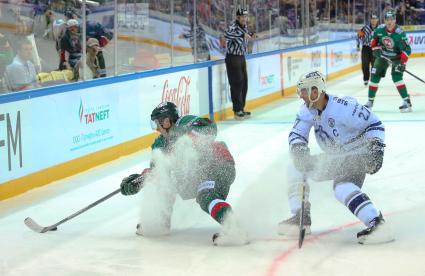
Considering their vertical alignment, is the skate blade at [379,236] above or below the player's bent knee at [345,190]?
below

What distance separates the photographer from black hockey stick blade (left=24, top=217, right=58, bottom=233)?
Answer: 14.1 feet

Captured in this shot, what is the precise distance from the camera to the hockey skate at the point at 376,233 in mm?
3682

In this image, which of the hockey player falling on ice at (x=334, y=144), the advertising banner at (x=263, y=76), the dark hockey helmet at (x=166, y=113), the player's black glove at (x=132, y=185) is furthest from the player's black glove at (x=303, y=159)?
the advertising banner at (x=263, y=76)

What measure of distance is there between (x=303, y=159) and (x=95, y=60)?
336 centimetres

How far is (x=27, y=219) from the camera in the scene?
436cm

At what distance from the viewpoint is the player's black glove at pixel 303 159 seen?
3873 millimetres

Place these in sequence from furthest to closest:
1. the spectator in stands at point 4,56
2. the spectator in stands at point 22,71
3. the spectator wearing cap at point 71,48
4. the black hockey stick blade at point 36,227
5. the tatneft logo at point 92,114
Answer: the spectator wearing cap at point 71,48 < the tatneft logo at point 92,114 < the spectator in stands at point 22,71 < the spectator in stands at point 4,56 < the black hockey stick blade at point 36,227

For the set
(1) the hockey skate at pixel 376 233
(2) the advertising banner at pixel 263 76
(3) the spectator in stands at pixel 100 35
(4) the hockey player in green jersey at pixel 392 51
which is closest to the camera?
(1) the hockey skate at pixel 376 233

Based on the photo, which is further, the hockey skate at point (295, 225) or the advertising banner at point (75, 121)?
the advertising banner at point (75, 121)

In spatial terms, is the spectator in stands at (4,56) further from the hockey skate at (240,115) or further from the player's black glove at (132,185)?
the hockey skate at (240,115)

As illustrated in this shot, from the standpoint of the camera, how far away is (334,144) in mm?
3994

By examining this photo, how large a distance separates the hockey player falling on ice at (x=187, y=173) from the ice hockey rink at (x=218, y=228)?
0.34ft

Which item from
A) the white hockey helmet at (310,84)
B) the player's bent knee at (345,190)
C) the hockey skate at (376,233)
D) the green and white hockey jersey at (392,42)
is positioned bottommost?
the hockey skate at (376,233)

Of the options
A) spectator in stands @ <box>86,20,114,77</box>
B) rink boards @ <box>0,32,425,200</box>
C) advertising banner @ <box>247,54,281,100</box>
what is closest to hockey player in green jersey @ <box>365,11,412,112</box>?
advertising banner @ <box>247,54,281,100</box>
